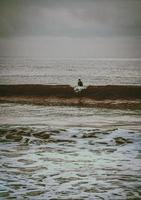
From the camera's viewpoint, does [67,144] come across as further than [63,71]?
No

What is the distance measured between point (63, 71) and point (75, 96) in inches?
17.4

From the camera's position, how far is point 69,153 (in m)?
3.97

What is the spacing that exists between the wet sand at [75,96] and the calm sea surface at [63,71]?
4.3 inches

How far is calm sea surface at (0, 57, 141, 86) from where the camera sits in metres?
6.04

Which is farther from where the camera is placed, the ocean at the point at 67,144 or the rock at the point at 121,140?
the rock at the point at 121,140

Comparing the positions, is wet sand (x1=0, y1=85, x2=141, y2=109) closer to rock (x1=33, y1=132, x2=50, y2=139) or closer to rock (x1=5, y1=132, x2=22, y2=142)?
rock (x1=33, y1=132, x2=50, y2=139)

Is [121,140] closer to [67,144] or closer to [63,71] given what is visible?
[67,144]

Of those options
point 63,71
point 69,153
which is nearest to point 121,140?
point 69,153

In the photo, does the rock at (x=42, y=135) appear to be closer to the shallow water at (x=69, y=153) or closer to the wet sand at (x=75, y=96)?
the shallow water at (x=69, y=153)

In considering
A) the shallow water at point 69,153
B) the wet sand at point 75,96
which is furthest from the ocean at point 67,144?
the wet sand at point 75,96

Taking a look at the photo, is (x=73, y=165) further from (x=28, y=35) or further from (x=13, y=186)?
(x=28, y=35)

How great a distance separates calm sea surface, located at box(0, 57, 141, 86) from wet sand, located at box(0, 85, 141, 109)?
0.11m

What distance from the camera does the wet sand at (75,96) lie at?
631 cm

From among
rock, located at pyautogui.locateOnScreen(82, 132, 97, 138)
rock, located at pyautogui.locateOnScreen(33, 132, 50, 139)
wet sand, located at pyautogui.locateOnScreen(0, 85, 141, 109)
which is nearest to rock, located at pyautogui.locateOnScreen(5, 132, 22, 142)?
rock, located at pyautogui.locateOnScreen(33, 132, 50, 139)
